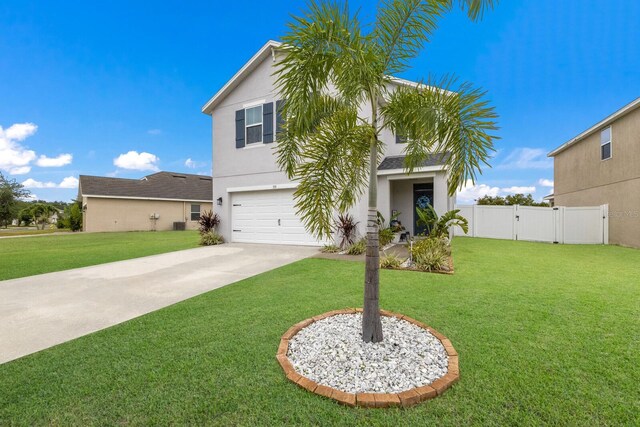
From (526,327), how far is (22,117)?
102 ft

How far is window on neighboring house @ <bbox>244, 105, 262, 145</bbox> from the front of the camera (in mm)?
11688

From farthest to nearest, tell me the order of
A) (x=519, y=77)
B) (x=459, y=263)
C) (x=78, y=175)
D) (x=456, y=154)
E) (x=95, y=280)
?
(x=78, y=175), (x=519, y=77), (x=459, y=263), (x=95, y=280), (x=456, y=154)

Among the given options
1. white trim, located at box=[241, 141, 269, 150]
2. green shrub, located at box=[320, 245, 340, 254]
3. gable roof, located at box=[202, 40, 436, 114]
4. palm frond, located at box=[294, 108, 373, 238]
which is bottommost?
green shrub, located at box=[320, 245, 340, 254]

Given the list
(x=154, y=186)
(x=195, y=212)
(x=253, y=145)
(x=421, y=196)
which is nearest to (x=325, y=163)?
(x=253, y=145)

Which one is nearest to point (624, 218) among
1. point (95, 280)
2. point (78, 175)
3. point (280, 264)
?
point (280, 264)

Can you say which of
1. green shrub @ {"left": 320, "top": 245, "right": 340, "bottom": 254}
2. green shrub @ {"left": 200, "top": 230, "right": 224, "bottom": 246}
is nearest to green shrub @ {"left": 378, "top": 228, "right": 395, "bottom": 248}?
green shrub @ {"left": 320, "top": 245, "right": 340, "bottom": 254}

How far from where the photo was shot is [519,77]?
12844 millimetres

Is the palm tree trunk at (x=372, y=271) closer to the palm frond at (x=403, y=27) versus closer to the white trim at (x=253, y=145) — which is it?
the palm frond at (x=403, y=27)

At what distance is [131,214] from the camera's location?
2398cm

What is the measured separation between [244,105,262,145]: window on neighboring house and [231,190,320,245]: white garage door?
7.59 feet

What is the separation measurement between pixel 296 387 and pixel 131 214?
88.9ft

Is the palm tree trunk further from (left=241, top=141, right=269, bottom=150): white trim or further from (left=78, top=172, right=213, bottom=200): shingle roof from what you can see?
(left=78, top=172, right=213, bottom=200): shingle roof

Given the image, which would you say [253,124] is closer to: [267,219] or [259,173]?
[259,173]

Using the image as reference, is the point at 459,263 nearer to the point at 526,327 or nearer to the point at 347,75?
the point at 526,327
